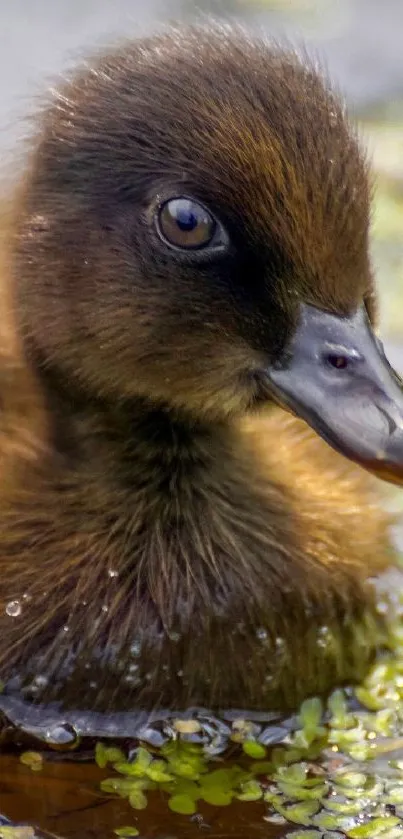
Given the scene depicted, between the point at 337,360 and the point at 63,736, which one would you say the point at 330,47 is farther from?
the point at 63,736

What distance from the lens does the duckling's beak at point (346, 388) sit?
3383 millimetres

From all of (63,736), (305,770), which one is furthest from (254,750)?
(63,736)

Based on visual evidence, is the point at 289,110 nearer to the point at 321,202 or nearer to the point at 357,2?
the point at 321,202

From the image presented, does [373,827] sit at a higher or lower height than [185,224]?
lower

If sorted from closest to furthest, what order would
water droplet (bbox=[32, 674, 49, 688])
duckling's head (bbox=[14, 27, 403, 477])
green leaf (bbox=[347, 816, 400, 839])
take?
duckling's head (bbox=[14, 27, 403, 477]) → green leaf (bbox=[347, 816, 400, 839]) → water droplet (bbox=[32, 674, 49, 688])

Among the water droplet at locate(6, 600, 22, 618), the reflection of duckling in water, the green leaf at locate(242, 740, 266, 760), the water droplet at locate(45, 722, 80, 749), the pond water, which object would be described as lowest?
the water droplet at locate(45, 722, 80, 749)

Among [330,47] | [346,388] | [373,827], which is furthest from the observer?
[330,47]

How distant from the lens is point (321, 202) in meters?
3.52

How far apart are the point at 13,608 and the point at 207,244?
0.88 metres

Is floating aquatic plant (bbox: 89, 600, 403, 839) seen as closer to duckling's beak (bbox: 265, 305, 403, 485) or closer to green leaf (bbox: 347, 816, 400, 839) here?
green leaf (bbox: 347, 816, 400, 839)

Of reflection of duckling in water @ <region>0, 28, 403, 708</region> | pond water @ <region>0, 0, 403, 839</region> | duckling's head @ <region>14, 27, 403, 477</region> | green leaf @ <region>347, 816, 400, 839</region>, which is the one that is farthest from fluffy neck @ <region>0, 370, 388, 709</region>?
pond water @ <region>0, 0, 403, 839</region>

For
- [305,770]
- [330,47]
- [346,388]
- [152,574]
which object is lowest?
[305,770]

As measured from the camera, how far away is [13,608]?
12.5ft

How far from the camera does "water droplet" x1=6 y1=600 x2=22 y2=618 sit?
12.4 ft
